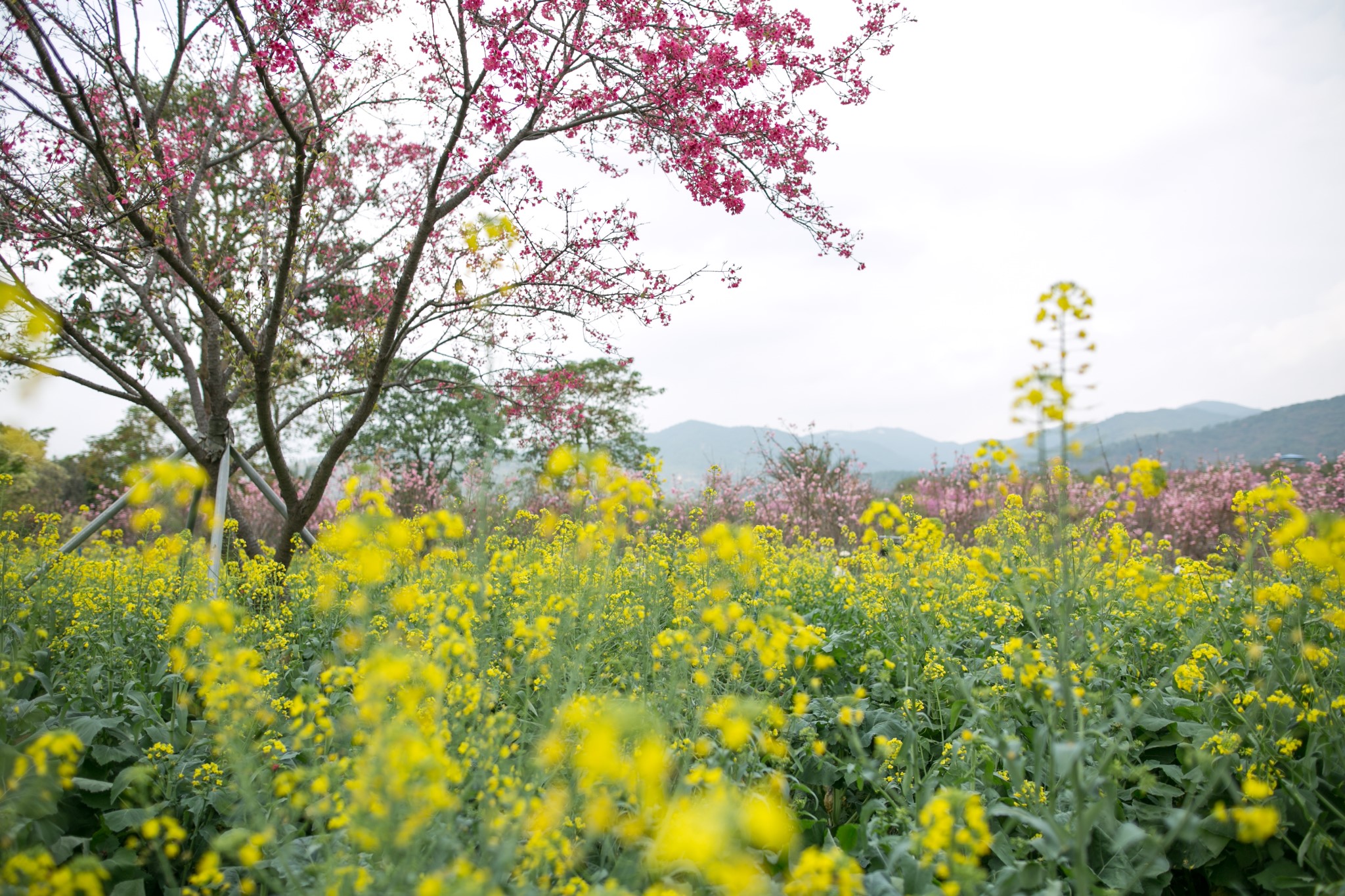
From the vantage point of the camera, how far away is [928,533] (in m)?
3.89

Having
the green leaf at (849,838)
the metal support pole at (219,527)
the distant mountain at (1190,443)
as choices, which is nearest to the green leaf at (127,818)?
the metal support pole at (219,527)

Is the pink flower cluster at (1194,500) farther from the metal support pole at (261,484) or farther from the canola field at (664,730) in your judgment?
the metal support pole at (261,484)

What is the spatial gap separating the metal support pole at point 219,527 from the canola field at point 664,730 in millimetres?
260

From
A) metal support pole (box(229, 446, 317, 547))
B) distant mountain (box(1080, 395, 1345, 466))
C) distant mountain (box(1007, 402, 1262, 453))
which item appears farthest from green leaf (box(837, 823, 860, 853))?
distant mountain (box(1007, 402, 1262, 453))

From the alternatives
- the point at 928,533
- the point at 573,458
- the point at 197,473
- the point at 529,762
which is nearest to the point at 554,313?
the point at 573,458

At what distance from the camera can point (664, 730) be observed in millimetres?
2146

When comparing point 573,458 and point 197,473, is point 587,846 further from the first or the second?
point 197,473

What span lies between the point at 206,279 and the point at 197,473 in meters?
3.84

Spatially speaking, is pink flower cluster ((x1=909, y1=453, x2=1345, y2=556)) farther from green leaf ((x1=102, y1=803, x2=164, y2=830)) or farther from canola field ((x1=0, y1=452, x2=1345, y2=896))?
green leaf ((x1=102, y1=803, x2=164, y2=830))

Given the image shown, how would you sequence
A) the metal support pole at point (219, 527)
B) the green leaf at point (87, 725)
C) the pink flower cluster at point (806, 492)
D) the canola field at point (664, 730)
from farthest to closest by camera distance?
the pink flower cluster at point (806, 492) → the metal support pole at point (219, 527) → the green leaf at point (87, 725) → the canola field at point (664, 730)

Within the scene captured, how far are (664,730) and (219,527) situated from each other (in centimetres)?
405

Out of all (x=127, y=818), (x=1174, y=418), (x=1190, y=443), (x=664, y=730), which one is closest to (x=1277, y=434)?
(x=1190, y=443)

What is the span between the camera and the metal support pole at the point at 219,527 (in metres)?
4.41

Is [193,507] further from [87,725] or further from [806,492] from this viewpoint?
[806,492]
